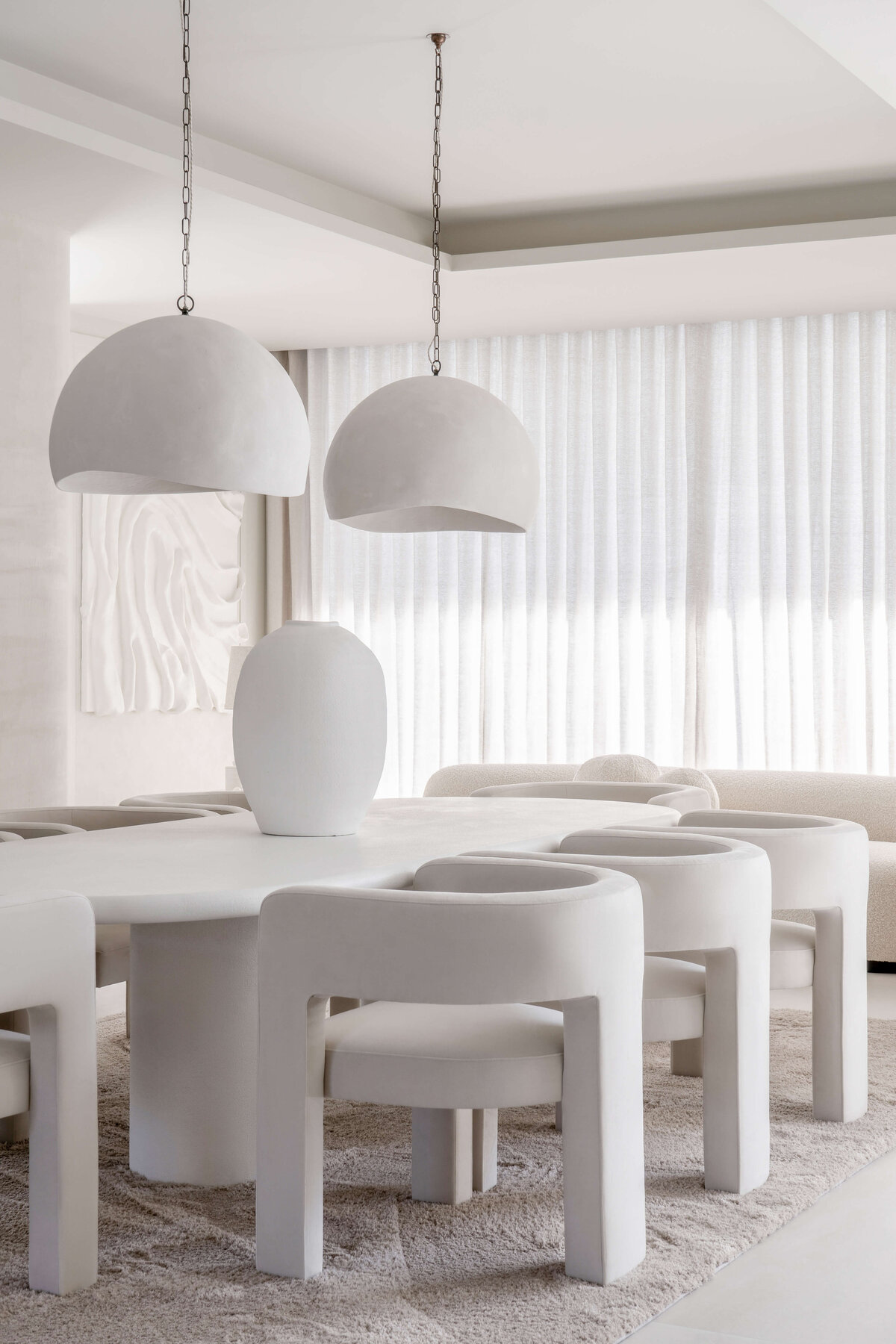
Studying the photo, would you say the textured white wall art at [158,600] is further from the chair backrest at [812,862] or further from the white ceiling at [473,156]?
the chair backrest at [812,862]

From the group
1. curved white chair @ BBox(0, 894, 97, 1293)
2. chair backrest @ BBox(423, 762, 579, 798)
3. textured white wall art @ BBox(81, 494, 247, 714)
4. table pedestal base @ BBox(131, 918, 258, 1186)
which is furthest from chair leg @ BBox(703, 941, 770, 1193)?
textured white wall art @ BBox(81, 494, 247, 714)

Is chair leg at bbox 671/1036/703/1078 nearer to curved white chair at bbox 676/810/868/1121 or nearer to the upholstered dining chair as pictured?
curved white chair at bbox 676/810/868/1121

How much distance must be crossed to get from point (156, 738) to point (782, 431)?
3.08 m

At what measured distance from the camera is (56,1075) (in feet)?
7.31

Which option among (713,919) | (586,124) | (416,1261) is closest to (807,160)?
(586,124)

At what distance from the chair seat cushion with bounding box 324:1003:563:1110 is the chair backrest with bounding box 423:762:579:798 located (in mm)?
3769

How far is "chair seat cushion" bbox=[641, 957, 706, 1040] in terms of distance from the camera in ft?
9.13

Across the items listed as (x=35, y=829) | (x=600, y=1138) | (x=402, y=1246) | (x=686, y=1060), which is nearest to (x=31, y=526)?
(x=35, y=829)

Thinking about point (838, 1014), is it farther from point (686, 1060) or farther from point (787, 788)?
point (787, 788)

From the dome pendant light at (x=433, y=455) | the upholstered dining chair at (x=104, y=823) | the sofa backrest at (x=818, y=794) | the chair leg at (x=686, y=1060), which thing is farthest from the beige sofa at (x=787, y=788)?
the upholstered dining chair at (x=104, y=823)

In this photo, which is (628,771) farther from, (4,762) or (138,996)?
(138,996)

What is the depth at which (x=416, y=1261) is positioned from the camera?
2.48m

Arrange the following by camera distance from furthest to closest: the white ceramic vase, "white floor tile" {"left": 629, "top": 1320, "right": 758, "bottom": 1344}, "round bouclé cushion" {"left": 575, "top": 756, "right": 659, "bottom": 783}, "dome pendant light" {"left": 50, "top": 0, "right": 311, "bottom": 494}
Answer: "round bouclé cushion" {"left": 575, "top": 756, "right": 659, "bottom": 783} → the white ceramic vase → "dome pendant light" {"left": 50, "top": 0, "right": 311, "bottom": 494} → "white floor tile" {"left": 629, "top": 1320, "right": 758, "bottom": 1344}

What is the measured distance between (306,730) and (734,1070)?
112cm
